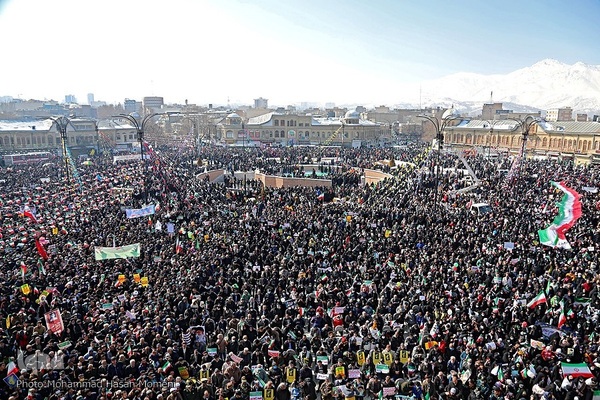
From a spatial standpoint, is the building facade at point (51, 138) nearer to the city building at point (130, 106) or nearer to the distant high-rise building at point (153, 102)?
the distant high-rise building at point (153, 102)

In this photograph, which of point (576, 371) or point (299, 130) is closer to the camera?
point (576, 371)

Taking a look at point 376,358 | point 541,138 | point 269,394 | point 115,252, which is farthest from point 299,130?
point 269,394

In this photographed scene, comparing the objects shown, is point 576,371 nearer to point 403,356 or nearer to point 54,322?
point 403,356

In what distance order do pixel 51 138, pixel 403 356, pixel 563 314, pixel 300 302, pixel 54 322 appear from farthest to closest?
pixel 51 138 → pixel 300 302 → pixel 563 314 → pixel 54 322 → pixel 403 356

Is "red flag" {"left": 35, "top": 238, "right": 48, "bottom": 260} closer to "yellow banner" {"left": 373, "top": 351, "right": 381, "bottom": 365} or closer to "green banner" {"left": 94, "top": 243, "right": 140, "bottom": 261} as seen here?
"green banner" {"left": 94, "top": 243, "right": 140, "bottom": 261}

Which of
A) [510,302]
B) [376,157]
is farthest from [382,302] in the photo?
[376,157]

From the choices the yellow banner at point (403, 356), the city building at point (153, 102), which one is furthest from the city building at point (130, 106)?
the yellow banner at point (403, 356)
